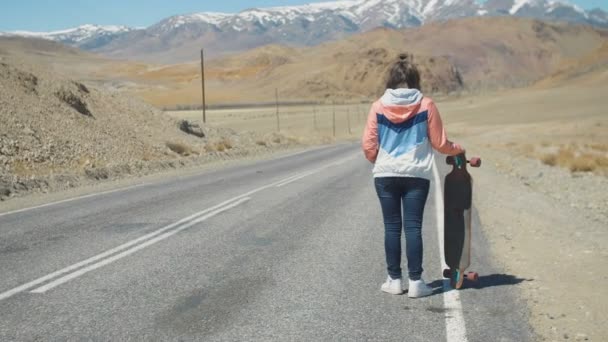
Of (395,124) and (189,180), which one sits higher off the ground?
(395,124)

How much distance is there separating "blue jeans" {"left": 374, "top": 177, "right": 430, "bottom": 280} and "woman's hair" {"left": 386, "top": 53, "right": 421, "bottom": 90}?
0.84m

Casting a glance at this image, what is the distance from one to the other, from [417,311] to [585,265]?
114 inches

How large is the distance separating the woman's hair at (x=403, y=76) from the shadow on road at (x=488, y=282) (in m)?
1.90

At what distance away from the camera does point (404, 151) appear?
5633 mm

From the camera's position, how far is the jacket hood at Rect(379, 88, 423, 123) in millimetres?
5617

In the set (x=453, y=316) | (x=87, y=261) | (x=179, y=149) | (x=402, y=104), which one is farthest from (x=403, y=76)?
(x=179, y=149)

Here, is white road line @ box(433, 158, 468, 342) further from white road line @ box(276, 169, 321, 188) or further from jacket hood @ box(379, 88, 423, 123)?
white road line @ box(276, 169, 321, 188)

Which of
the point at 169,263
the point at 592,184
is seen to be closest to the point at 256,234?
the point at 169,263

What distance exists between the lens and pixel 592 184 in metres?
20.0

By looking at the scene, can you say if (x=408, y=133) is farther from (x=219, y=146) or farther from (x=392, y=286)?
(x=219, y=146)

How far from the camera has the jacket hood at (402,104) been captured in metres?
5.62

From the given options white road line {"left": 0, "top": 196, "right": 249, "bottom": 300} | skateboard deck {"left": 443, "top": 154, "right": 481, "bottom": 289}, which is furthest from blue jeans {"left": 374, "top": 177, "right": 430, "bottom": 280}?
white road line {"left": 0, "top": 196, "right": 249, "bottom": 300}

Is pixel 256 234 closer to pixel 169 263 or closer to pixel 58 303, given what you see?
pixel 169 263

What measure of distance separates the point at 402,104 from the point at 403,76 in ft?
0.93
